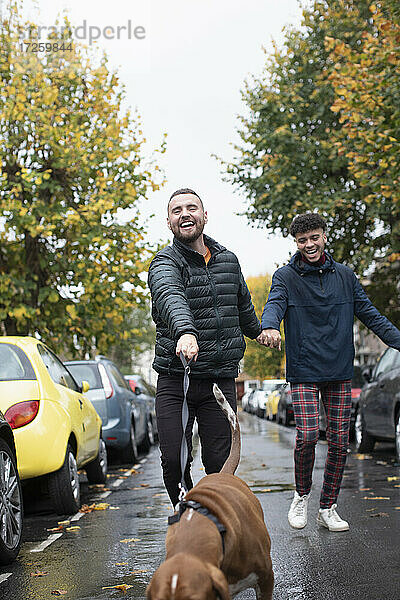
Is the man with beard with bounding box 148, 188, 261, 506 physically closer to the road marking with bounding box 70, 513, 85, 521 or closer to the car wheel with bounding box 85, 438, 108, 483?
the road marking with bounding box 70, 513, 85, 521

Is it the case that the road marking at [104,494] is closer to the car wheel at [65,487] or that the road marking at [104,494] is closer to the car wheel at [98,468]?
the car wheel at [98,468]

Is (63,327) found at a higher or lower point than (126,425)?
higher

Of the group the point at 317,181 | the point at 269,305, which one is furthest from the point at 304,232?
the point at 317,181

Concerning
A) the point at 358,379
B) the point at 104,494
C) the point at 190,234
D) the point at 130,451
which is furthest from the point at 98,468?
the point at 358,379

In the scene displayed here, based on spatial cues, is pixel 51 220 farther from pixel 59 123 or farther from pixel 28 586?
pixel 28 586

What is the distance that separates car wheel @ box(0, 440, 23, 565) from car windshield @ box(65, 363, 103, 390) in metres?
6.87

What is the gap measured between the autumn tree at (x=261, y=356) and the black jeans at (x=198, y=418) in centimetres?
6619

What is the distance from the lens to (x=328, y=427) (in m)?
6.44

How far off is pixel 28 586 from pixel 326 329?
2.69 meters

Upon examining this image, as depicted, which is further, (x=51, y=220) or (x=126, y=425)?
(x=51, y=220)

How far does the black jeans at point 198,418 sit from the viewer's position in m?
4.75

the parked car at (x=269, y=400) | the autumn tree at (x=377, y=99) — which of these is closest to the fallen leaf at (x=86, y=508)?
the autumn tree at (x=377, y=99)

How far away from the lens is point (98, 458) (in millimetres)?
10805

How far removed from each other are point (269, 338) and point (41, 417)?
8.91 feet
